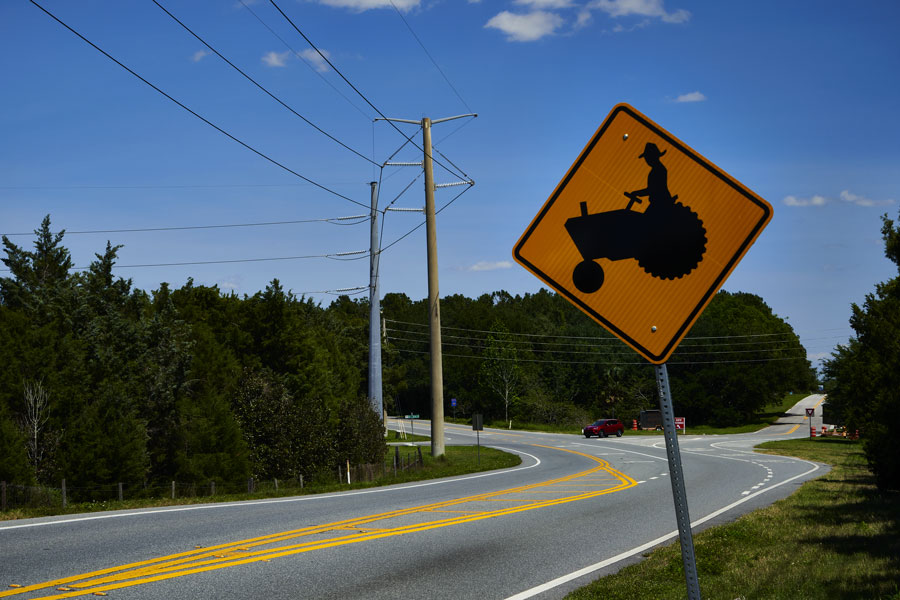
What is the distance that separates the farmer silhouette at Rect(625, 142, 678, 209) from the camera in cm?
388

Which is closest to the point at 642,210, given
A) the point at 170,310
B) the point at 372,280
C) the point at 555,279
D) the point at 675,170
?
the point at 675,170

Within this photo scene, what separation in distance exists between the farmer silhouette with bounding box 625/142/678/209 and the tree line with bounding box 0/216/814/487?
30.3m

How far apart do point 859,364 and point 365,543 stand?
699 inches

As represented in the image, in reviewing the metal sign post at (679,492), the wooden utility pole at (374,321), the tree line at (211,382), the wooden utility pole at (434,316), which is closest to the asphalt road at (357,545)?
the metal sign post at (679,492)

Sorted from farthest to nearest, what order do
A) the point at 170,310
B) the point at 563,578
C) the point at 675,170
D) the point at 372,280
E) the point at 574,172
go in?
the point at 170,310
the point at 372,280
the point at 563,578
the point at 574,172
the point at 675,170

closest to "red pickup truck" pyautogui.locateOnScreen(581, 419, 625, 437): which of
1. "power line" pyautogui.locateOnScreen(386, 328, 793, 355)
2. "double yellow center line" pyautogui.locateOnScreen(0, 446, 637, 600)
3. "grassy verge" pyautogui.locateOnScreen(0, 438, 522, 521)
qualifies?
"grassy verge" pyautogui.locateOnScreen(0, 438, 522, 521)

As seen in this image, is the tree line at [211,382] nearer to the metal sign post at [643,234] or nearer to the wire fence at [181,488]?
the wire fence at [181,488]

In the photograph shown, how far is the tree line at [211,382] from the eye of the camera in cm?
3550

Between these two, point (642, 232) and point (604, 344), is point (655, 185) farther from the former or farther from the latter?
point (604, 344)

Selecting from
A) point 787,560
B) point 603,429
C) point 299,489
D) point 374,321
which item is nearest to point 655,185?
point 787,560

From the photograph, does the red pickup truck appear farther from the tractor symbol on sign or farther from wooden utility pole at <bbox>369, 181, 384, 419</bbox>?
the tractor symbol on sign

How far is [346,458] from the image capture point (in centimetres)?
3900

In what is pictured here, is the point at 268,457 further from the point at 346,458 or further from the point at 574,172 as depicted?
the point at 574,172

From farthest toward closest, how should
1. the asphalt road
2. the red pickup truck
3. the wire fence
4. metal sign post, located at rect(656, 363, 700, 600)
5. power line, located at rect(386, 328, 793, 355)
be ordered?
power line, located at rect(386, 328, 793, 355) < the red pickup truck < the wire fence < the asphalt road < metal sign post, located at rect(656, 363, 700, 600)
